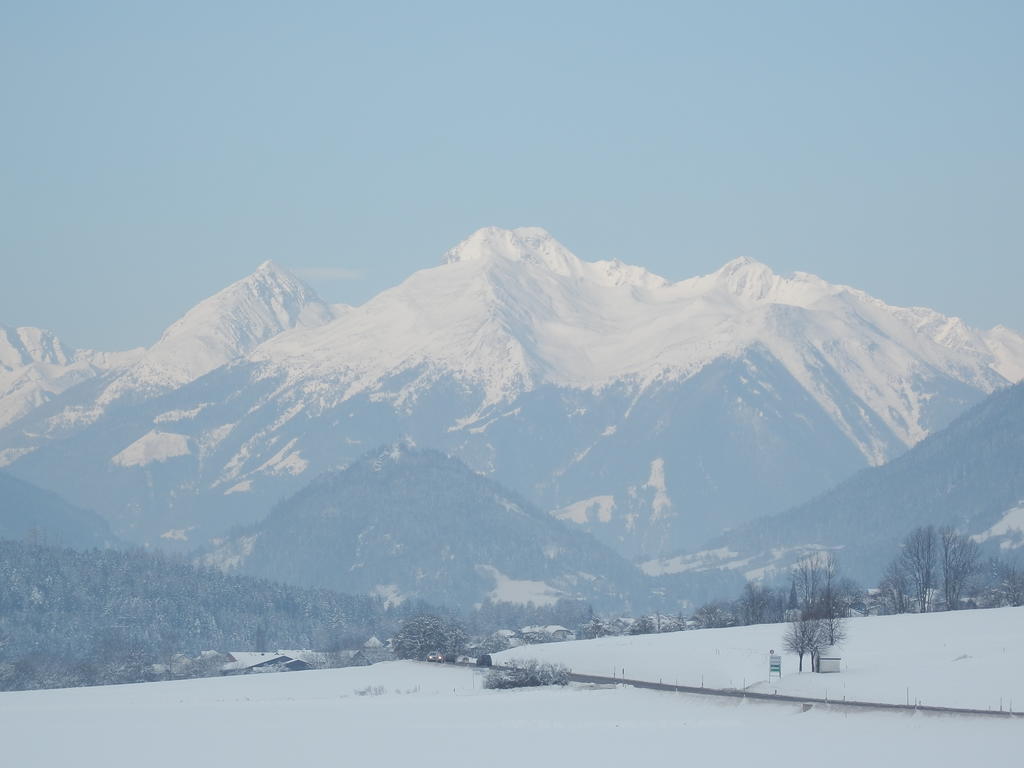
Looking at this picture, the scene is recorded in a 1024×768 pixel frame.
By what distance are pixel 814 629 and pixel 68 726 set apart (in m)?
72.6

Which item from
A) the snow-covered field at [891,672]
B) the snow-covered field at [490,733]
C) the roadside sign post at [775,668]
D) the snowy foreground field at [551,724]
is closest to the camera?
the snow-covered field at [490,733]

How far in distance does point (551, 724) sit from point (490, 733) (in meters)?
6.36

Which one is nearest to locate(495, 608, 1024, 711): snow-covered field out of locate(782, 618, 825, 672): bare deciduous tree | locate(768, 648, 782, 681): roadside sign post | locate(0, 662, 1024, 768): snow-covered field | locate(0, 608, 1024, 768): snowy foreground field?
locate(0, 608, 1024, 768): snowy foreground field

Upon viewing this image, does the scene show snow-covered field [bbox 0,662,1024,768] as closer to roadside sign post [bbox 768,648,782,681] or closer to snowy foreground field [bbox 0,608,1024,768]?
snowy foreground field [bbox 0,608,1024,768]

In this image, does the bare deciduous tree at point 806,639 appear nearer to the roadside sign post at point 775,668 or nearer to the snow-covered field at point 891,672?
the snow-covered field at point 891,672

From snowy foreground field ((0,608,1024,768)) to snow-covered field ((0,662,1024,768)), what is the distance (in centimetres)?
20

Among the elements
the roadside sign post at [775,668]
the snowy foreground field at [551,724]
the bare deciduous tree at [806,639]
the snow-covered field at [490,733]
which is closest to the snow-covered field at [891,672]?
the snowy foreground field at [551,724]

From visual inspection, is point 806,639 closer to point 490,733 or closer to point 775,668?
point 775,668

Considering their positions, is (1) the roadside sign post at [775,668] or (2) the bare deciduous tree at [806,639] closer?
(1) the roadside sign post at [775,668]

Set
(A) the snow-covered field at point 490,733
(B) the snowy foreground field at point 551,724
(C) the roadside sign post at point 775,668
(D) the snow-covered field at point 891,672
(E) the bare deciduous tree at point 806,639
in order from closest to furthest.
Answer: (A) the snow-covered field at point 490,733 < (B) the snowy foreground field at point 551,724 < (D) the snow-covered field at point 891,672 < (C) the roadside sign post at point 775,668 < (E) the bare deciduous tree at point 806,639

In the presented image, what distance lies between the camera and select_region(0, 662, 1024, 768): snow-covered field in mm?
128500

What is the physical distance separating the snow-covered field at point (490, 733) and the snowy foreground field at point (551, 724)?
199 mm

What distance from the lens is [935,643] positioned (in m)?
198

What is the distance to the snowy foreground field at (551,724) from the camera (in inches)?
5103
